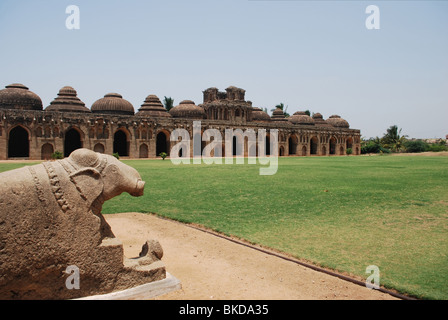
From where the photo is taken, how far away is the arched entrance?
4188 cm

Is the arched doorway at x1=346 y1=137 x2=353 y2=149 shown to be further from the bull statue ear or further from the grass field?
the bull statue ear

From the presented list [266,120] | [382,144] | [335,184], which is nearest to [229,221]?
[335,184]

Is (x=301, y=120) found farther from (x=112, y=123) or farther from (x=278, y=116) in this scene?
(x=112, y=123)

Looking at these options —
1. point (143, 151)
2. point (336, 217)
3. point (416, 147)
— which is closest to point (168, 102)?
point (143, 151)

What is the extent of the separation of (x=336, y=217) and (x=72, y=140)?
38282 mm

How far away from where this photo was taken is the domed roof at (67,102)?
1606 inches

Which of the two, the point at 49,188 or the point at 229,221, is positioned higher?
the point at 49,188

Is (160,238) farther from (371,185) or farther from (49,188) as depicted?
(371,185)

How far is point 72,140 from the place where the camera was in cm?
4216

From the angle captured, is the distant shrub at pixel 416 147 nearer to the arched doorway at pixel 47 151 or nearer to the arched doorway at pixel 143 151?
the arched doorway at pixel 143 151

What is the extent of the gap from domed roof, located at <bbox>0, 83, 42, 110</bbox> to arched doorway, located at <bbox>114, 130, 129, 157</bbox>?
9222mm

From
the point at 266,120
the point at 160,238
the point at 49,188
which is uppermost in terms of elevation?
the point at 266,120

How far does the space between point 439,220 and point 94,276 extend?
9239 mm
